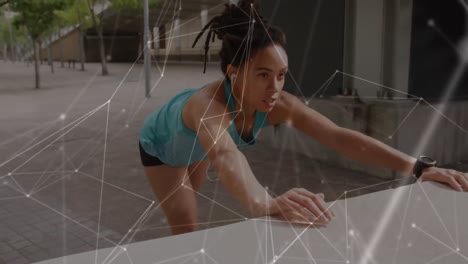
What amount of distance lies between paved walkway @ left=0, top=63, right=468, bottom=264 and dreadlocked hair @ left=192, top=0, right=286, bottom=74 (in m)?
0.17

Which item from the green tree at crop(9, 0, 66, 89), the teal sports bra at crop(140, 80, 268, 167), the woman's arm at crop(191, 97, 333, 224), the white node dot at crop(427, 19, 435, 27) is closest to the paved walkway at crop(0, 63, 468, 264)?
the teal sports bra at crop(140, 80, 268, 167)

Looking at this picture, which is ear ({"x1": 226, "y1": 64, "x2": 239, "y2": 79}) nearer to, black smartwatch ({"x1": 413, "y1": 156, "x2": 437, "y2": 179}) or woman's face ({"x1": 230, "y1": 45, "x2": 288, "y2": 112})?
woman's face ({"x1": 230, "y1": 45, "x2": 288, "y2": 112})

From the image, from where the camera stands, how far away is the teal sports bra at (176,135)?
767 mm

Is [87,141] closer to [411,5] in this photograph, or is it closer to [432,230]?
[411,5]

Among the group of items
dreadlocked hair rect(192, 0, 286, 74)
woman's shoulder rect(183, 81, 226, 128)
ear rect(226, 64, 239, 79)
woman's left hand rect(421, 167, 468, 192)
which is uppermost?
dreadlocked hair rect(192, 0, 286, 74)

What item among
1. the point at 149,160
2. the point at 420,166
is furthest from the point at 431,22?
the point at 149,160

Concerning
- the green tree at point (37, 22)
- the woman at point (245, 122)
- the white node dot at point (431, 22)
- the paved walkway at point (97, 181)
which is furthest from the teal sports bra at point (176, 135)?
the green tree at point (37, 22)

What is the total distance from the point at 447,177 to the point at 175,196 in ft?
1.65

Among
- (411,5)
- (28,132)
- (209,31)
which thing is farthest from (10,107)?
(209,31)

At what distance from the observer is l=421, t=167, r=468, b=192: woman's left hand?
0.82 m

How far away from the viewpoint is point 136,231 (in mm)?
1478

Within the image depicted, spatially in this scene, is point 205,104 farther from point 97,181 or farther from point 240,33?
point 97,181

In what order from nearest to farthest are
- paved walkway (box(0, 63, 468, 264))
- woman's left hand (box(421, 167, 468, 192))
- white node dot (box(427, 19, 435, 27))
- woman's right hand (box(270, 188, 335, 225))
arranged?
woman's right hand (box(270, 188, 335, 225))
woman's left hand (box(421, 167, 468, 192))
paved walkway (box(0, 63, 468, 264))
white node dot (box(427, 19, 435, 27))

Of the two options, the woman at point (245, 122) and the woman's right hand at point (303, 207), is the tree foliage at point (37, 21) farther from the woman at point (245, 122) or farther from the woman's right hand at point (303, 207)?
the woman's right hand at point (303, 207)
